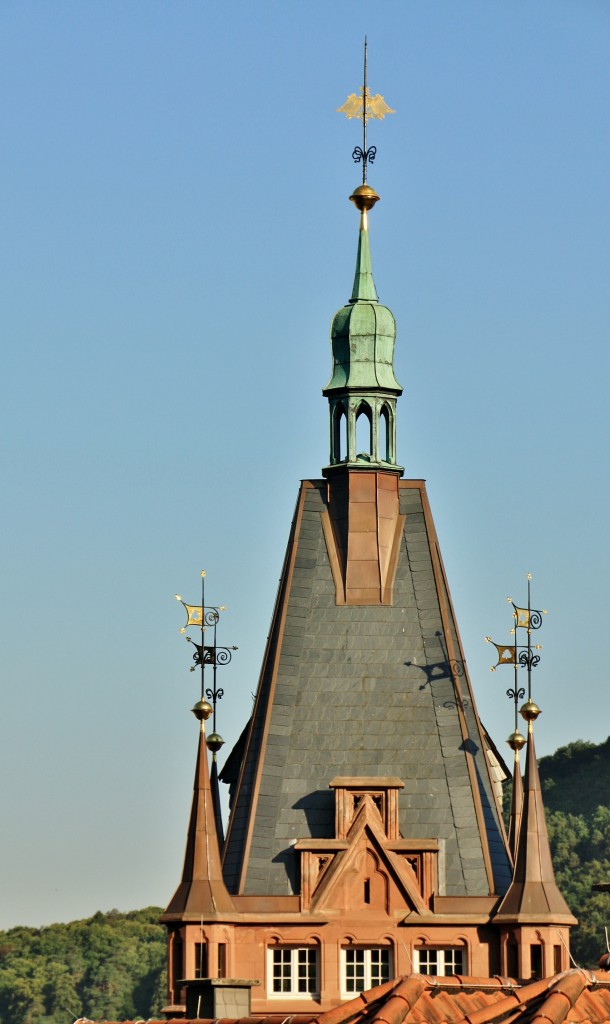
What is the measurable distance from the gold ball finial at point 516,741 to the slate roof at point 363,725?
370 cm

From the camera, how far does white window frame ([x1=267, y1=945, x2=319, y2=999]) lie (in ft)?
351

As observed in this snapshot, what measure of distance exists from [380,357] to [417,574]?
9.04m

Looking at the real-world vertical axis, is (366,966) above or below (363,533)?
below

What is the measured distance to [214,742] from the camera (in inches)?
4478

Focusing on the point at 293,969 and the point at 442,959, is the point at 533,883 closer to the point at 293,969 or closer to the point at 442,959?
the point at 442,959

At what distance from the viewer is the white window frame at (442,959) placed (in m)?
107

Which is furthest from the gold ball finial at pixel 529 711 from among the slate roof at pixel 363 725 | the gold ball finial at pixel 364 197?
the gold ball finial at pixel 364 197

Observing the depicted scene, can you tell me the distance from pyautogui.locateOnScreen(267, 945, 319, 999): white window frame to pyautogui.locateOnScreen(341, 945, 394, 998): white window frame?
3.27 ft

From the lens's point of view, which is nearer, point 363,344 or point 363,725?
point 363,725

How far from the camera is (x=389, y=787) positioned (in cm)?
10925

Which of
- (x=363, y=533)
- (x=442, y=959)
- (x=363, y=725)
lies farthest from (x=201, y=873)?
(x=363, y=533)

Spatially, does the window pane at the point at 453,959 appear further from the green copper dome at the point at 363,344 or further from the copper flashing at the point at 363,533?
the green copper dome at the point at 363,344

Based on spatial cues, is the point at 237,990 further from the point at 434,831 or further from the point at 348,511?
the point at 348,511

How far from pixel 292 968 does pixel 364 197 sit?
101ft
